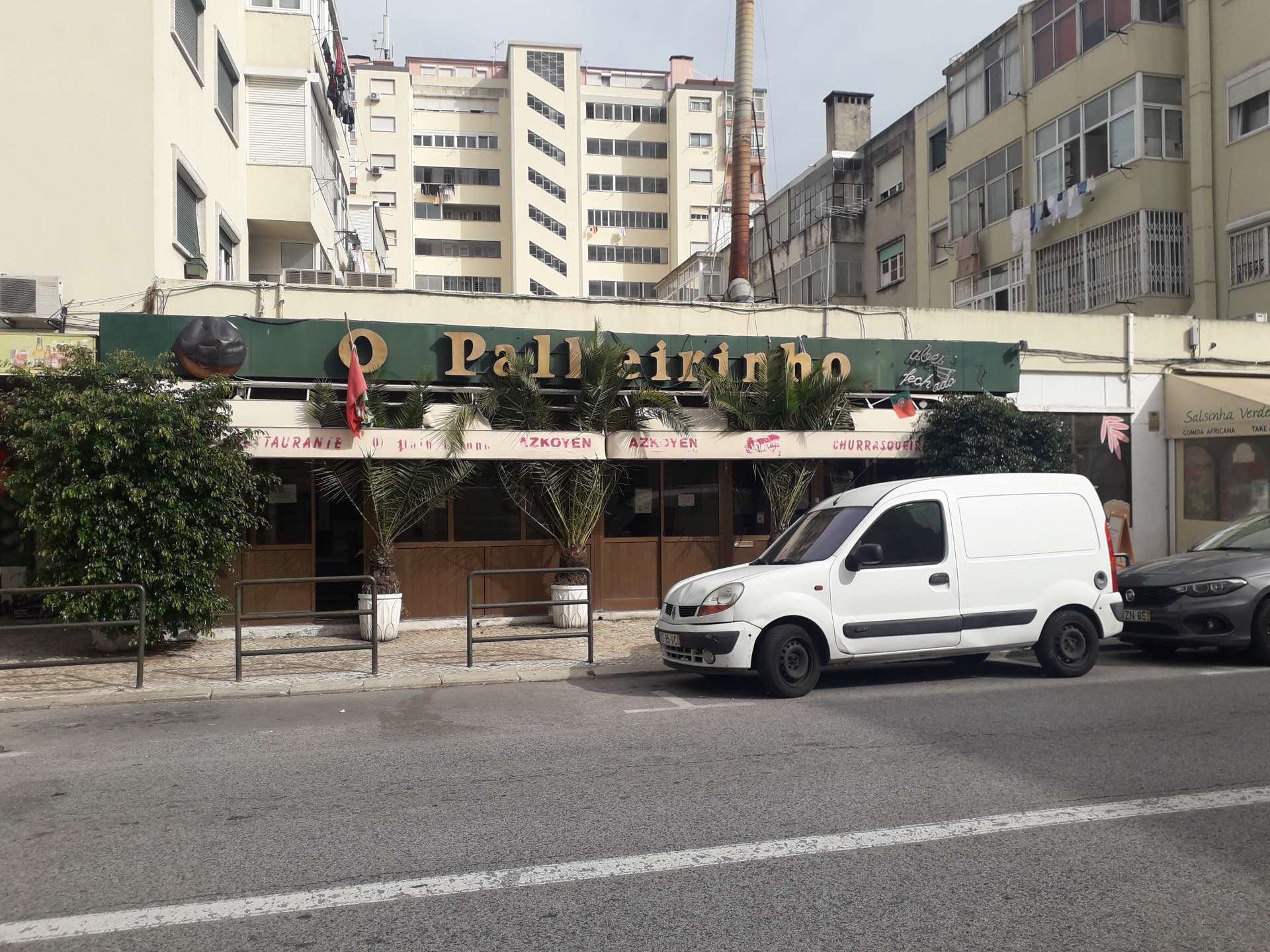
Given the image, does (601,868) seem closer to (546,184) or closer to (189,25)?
(189,25)

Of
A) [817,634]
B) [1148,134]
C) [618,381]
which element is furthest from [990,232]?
[817,634]

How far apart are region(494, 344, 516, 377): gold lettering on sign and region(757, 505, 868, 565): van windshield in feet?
16.9

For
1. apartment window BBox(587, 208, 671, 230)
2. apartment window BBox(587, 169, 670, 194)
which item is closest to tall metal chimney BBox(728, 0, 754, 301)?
apartment window BBox(587, 208, 671, 230)

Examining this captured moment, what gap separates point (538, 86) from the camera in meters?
60.7

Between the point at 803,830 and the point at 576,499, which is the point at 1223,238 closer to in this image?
the point at 576,499

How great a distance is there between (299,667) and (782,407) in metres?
7.34

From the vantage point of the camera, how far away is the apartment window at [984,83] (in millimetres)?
26391

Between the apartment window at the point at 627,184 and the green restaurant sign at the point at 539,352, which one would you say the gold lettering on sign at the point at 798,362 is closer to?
the green restaurant sign at the point at 539,352

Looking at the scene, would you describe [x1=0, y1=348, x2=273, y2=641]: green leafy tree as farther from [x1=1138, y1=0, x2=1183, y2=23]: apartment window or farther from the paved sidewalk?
[x1=1138, y1=0, x2=1183, y2=23]: apartment window

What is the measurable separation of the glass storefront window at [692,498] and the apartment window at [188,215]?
7.46 meters

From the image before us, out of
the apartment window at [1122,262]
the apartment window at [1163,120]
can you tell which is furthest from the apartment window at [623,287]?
the apartment window at [1163,120]

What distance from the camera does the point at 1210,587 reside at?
10273 mm

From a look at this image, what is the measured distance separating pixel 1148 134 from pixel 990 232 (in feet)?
16.6

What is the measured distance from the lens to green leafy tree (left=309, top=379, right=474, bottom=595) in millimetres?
13086
